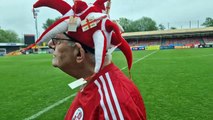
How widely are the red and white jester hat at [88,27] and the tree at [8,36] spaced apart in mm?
129645

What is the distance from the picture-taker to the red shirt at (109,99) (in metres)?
1.83

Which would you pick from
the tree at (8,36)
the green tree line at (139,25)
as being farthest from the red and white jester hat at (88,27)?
the tree at (8,36)

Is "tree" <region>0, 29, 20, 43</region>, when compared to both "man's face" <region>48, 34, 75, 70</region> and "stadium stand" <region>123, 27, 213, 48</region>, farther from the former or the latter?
"man's face" <region>48, 34, 75, 70</region>

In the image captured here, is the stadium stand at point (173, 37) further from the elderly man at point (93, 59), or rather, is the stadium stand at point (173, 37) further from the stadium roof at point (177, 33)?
the elderly man at point (93, 59)

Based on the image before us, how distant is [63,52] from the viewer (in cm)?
214

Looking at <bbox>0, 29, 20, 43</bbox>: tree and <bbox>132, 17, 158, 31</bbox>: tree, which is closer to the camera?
<bbox>132, 17, 158, 31</bbox>: tree

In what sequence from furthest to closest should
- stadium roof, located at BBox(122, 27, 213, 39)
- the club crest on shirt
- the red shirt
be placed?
stadium roof, located at BBox(122, 27, 213, 39), the club crest on shirt, the red shirt

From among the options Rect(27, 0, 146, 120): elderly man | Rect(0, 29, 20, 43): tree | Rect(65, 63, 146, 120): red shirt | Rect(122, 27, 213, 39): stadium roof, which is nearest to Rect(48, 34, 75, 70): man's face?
Rect(27, 0, 146, 120): elderly man

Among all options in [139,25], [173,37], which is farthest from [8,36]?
[173,37]

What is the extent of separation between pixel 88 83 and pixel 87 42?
27 centimetres

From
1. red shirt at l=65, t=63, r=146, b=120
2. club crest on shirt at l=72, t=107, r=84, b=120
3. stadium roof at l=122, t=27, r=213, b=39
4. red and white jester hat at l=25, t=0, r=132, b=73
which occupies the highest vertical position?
stadium roof at l=122, t=27, r=213, b=39

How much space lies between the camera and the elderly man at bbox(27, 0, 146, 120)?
187 centimetres

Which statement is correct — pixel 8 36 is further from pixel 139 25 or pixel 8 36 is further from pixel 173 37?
pixel 173 37

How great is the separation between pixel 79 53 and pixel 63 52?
121mm
